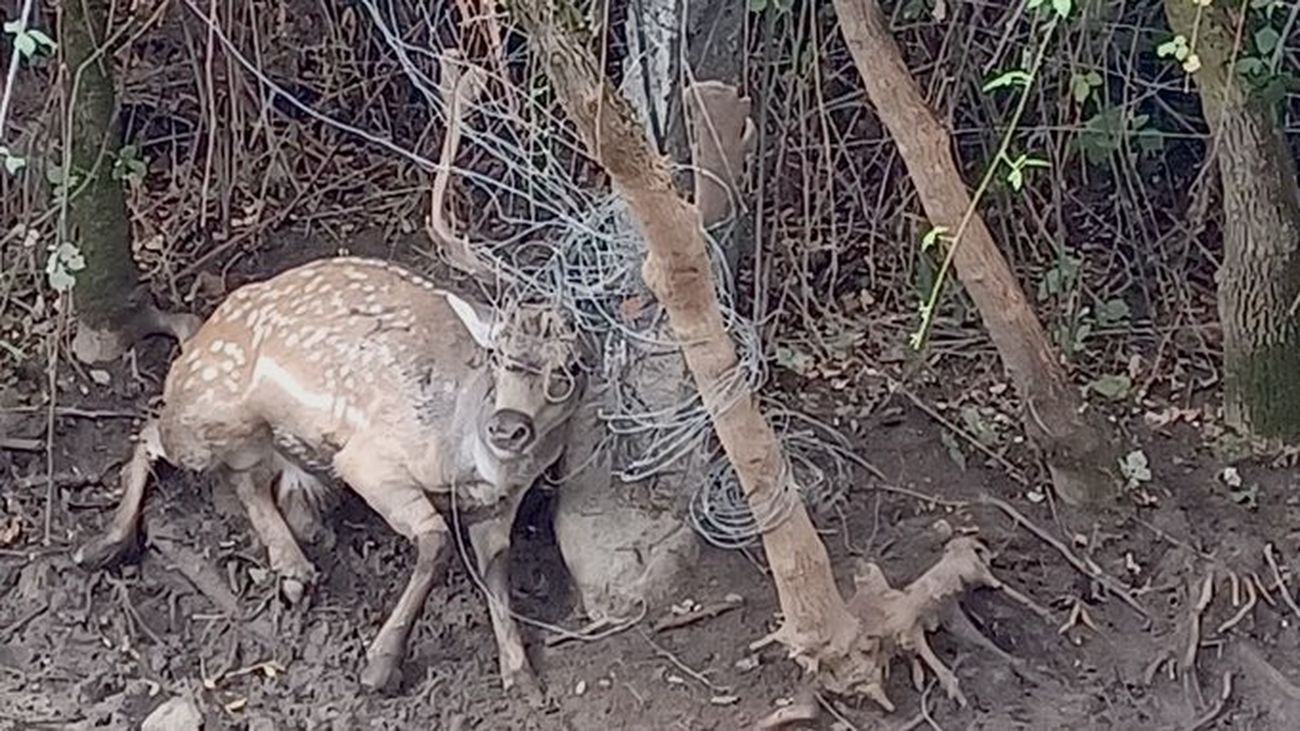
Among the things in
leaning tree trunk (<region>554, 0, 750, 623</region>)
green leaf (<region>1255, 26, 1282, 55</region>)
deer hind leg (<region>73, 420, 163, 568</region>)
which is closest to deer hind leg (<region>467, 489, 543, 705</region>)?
leaning tree trunk (<region>554, 0, 750, 623</region>)

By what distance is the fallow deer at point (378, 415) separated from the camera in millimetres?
3248

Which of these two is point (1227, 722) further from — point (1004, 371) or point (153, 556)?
point (153, 556)

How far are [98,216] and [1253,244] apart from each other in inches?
82.5

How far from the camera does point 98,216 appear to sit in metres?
4.02

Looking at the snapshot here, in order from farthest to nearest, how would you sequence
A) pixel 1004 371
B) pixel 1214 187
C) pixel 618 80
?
1. pixel 1214 187
2. pixel 1004 371
3. pixel 618 80

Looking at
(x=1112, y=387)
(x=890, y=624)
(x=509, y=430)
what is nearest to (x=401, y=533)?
(x=509, y=430)

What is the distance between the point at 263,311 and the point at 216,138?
929 mm

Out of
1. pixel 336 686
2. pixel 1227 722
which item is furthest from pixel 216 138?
pixel 1227 722

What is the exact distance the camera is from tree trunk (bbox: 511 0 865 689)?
2.54 metres

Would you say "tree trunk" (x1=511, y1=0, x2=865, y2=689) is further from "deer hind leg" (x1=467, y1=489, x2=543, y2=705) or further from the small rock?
the small rock

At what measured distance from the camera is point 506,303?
10.8 ft

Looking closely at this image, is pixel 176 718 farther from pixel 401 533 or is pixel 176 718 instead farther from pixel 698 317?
pixel 698 317

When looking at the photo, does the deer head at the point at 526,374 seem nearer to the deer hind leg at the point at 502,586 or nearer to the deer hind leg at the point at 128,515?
the deer hind leg at the point at 502,586

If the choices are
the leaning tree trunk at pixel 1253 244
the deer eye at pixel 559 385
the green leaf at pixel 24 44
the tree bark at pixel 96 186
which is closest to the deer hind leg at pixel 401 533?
the deer eye at pixel 559 385
